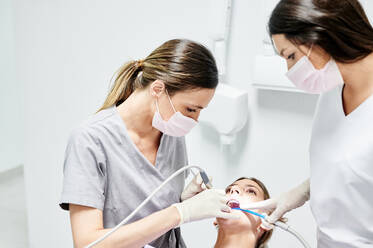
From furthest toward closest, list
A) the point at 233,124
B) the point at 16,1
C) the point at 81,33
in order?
the point at 16,1, the point at 81,33, the point at 233,124

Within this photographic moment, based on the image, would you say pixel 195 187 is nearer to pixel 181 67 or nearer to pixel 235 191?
pixel 235 191

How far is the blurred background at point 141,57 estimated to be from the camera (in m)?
1.75

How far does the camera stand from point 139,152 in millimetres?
1321

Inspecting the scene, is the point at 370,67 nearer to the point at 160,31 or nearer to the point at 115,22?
the point at 160,31

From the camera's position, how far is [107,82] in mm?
2213

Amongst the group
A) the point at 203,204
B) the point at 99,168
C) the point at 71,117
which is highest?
the point at 99,168

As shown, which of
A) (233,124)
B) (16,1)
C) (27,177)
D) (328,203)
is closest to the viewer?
(328,203)

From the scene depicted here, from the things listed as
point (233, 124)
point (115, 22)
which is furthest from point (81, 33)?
point (233, 124)

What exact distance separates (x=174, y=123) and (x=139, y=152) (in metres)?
0.16

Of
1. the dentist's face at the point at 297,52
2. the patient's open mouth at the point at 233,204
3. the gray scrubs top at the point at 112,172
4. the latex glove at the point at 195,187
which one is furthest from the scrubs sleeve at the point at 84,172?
the dentist's face at the point at 297,52

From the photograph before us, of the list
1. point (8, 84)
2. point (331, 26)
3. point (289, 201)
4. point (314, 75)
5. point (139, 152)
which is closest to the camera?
point (331, 26)

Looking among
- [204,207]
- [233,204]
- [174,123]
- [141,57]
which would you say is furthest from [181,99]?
[141,57]

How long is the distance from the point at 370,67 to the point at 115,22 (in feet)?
4.68

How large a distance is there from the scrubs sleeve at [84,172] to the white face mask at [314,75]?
0.67m
